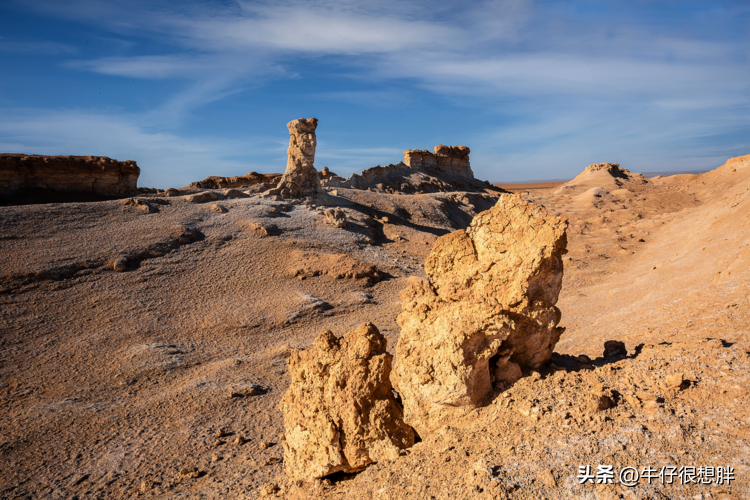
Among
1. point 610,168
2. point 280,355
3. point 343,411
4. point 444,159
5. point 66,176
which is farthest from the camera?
point 610,168

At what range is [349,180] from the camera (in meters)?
26.8

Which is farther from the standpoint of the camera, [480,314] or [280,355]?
[280,355]

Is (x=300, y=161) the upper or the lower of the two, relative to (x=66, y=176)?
upper

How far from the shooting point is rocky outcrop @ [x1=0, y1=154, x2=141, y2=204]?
1791 cm

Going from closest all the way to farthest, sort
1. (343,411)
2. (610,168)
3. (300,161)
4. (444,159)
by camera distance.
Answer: (343,411) → (300,161) → (444,159) → (610,168)

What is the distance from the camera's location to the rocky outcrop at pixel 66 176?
17.9 m

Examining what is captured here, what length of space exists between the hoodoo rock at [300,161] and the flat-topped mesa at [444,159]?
15467 millimetres

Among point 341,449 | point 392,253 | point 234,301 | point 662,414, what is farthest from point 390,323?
point 662,414

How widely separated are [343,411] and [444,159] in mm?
34533

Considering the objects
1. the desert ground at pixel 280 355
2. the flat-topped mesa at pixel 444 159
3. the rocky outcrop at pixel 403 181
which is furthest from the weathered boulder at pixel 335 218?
the flat-topped mesa at pixel 444 159

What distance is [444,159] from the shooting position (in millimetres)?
37031

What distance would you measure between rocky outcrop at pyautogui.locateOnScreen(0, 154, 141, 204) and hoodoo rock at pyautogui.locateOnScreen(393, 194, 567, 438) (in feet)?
63.1

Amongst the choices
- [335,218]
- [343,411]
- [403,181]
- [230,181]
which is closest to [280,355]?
[343,411]

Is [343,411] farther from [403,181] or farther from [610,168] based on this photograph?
[610,168]
